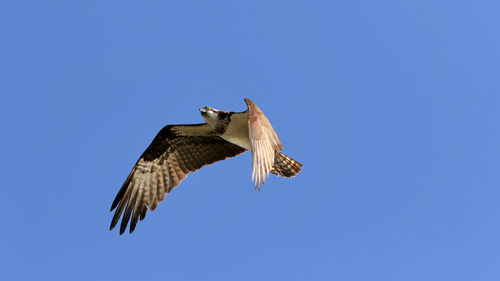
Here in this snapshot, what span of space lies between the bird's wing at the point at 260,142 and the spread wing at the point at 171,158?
193 cm

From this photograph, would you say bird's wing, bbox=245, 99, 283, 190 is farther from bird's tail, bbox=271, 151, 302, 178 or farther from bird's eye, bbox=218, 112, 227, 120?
bird's tail, bbox=271, 151, 302, 178

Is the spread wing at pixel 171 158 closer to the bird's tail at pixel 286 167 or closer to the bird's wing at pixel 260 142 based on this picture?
the bird's tail at pixel 286 167

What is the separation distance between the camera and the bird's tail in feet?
37.6

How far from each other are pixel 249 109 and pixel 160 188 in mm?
3405

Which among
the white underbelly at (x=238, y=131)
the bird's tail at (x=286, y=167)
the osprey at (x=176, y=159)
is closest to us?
the white underbelly at (x=238, y=131)

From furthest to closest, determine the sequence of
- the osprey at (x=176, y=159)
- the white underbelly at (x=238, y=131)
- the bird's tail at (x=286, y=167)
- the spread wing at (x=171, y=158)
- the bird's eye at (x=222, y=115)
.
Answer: the bird's tail at (x=286, y=167) < the spread wing at (x=171, y=158) < the osprey at (x=176, y=159) < the bird's eye at (x=222, y=115) < the white underbelly at (x=238, y=131)

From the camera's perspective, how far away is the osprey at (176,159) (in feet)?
35.0

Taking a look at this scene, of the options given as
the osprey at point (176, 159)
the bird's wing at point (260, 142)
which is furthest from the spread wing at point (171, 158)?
the bird's wing at point (260, 142)

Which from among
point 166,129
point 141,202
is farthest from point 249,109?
point 141,202

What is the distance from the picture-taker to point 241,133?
10414 millimetres

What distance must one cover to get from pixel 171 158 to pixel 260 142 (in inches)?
135

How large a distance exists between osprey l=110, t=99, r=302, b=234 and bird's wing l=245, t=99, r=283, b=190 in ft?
3.39

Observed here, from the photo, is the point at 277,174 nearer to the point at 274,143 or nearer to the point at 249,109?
the point at 274,143

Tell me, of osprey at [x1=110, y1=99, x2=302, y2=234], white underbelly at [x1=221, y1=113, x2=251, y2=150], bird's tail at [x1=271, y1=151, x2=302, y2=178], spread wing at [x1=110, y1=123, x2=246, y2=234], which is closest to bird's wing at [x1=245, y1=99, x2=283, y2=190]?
white underbelly at [x1=221, y1=113, x2=251, y2=150]
